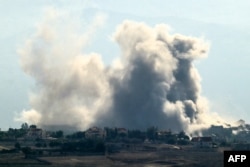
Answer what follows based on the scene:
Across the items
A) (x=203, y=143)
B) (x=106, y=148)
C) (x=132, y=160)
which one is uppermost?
(x=203, y=143)

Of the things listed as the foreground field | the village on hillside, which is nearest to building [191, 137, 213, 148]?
the village on hillside

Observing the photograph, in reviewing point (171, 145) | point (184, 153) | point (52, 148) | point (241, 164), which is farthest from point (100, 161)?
point (241, 164)

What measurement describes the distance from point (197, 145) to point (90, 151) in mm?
46570

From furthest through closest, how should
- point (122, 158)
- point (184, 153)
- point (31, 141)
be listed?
point (31, 141) < point (184, 153) < point (122, 158)

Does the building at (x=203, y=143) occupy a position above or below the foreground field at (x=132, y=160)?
above

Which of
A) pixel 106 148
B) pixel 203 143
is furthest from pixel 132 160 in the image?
pixel 203 143

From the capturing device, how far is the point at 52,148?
537ft

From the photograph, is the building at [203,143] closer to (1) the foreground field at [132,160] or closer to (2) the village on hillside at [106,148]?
(2) the village on hillside at [106,148]

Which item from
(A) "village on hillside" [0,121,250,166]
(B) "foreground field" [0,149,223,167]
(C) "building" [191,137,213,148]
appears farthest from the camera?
(C) "building" [191,137,213,148]

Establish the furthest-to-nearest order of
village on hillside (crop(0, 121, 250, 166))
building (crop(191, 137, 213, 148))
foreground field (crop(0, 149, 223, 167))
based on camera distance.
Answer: building (crop(191, 137, 213, 148)) < village on hillside (crop(0, 121, 250, 166)) < foreground field (crop(0, 149, 223, 167))

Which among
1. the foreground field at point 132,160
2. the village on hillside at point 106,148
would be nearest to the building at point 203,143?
the village on hillside at point 106,148

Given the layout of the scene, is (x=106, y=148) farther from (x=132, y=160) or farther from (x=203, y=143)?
(x=203, y=143)

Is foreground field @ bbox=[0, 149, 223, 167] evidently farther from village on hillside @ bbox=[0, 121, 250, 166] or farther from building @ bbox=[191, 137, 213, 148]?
A: building @ bbox=[191, 137, 213, 148]

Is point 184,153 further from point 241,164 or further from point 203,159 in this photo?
point 241,164
